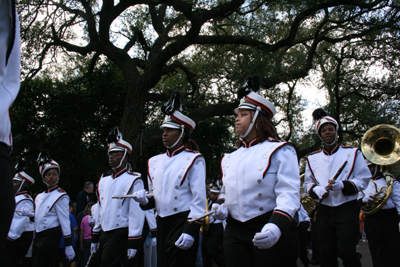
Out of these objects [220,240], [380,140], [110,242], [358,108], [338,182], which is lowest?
[220,240]

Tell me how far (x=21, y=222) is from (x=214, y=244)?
4189 mm

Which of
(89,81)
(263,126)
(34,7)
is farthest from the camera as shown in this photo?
(89,81)

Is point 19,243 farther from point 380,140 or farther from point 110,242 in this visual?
point 380,140

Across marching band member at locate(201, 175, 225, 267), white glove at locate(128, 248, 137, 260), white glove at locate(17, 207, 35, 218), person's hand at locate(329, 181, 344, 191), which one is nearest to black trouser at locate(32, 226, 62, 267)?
white glove at locate(17, 207, 35, 218)

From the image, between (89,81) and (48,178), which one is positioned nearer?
(48,178)

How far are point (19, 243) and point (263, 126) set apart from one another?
20.6ft

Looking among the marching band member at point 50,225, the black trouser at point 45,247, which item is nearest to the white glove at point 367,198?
the marching band member at point 50,225

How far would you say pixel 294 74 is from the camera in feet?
59.3

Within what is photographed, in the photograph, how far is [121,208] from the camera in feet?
18.5

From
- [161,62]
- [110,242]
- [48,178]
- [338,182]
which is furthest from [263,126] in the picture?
[161,62]

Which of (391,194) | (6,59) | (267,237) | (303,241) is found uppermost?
Result: (6,59)

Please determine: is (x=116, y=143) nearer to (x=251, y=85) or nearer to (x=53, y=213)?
(x=53, y=213)

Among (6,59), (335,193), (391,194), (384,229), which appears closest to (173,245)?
(335,193)

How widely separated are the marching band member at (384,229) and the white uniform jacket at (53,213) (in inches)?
206
